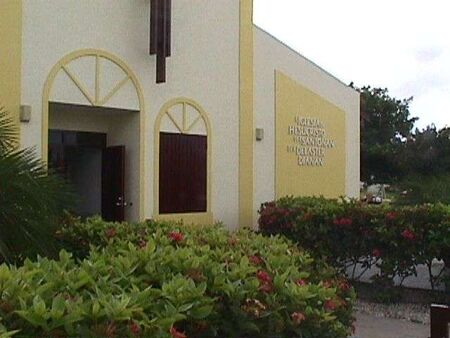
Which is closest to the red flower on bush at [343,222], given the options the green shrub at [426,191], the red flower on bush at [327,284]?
the green shrub at [426,191]

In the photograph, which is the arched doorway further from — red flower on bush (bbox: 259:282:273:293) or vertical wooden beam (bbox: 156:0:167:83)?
red flower on bush (bbox: 259:282:273:293)

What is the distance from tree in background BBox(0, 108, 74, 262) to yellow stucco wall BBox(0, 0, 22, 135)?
530 cm

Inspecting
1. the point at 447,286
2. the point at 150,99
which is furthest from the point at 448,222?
the point at 150,99

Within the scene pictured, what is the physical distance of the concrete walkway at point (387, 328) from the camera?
25.9 ft

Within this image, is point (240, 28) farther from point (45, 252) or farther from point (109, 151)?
point (45, 252)

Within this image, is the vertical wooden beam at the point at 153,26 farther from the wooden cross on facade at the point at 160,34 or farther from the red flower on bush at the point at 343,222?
the red flower on bush at the point at 343,222

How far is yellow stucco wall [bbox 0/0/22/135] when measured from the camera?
11.1 m

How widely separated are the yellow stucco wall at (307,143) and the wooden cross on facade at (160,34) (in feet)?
13.9

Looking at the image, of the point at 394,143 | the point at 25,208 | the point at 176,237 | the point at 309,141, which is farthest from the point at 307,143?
the point at 394,143

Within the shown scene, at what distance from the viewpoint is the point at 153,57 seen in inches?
534

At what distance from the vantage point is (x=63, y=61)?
474 inches

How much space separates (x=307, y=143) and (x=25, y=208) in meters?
12.5

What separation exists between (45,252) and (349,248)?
566 cm

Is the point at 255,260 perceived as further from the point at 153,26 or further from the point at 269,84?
the point at 269,84
